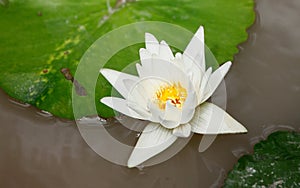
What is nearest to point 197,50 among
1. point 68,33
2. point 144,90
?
point 144,90

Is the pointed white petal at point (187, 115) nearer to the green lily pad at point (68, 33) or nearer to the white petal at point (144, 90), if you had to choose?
the white petal at point (144, 90)

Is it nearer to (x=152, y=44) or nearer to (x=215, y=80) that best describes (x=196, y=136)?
(x=215, y=80)

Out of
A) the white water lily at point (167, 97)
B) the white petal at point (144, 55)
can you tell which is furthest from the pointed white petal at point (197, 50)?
the white petal at point (144, 55)

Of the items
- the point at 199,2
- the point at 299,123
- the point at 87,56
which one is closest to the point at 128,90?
the point at 87,56

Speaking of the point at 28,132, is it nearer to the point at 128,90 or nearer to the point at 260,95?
the point at 128,90

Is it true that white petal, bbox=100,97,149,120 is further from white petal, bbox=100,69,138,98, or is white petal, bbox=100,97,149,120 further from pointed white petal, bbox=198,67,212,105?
pointed white petal, bbox=198,67,212,105

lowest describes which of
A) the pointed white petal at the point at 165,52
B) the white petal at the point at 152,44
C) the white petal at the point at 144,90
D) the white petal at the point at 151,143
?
the white petal at the point at 151,143
